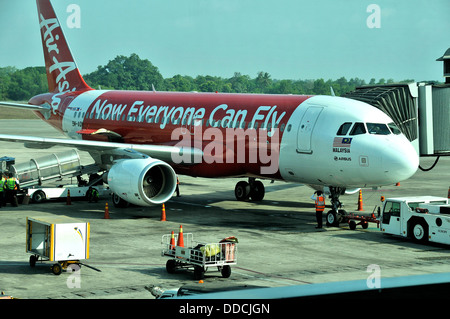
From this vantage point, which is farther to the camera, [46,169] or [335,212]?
[46,169]

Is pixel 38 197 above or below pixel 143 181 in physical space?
below

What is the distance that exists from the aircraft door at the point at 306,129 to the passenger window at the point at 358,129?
1.64 m

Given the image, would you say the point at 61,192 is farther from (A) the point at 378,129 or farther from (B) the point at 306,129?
(A) the point at 378,129

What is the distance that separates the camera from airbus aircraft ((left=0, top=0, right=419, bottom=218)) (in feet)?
79.0

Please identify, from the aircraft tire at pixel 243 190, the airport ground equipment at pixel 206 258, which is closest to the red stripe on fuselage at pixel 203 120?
the aircraft tire at pixel 243 190

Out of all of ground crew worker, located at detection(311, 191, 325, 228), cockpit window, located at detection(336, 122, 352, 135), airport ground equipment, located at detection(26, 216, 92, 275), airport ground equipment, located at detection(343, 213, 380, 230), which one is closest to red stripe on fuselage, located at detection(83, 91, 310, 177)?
cockpit window, located at detection(336, 122, 352, 135)

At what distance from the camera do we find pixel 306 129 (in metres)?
25.4

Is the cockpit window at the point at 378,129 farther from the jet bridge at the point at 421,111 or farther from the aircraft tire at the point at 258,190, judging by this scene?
the aircraft tire at the point at 258,190

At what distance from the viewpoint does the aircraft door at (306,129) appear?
82.9ft

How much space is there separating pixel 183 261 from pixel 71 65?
2598cm

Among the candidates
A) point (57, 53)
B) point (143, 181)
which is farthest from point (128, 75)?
point (143, 181)

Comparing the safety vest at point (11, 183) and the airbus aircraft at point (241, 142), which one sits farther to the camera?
the safety vest at point (11, 183)

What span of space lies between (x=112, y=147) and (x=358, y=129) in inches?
424

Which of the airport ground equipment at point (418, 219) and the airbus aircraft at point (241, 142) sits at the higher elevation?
the airbus aircraft at point (241, 142)
